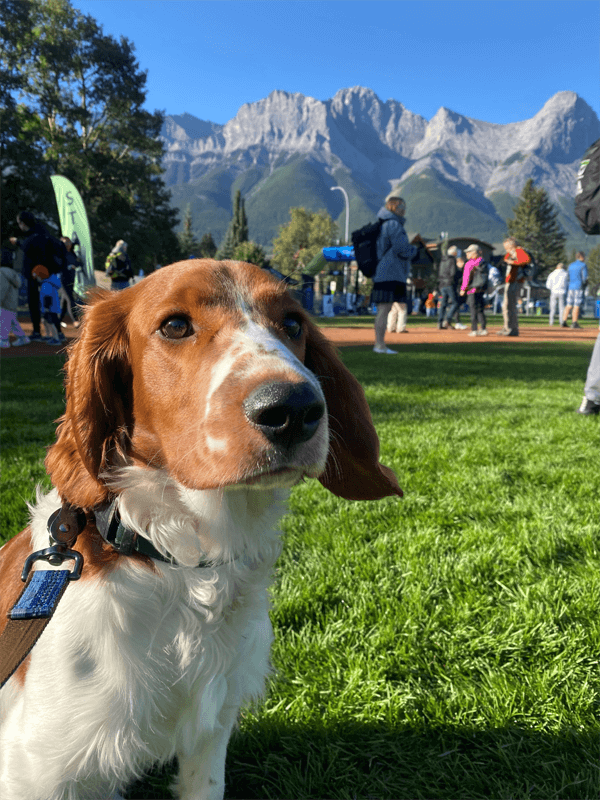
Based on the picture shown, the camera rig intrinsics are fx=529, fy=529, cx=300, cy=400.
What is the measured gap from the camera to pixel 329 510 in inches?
134

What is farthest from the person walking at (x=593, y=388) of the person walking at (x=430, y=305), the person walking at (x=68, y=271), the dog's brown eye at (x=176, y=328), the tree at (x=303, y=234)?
the tree at (x=303, y=234)

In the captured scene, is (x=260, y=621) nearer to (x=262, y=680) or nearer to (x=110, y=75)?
(x=262, y=680)

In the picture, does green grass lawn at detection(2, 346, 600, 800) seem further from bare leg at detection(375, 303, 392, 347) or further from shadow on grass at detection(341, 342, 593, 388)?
bare leg at detection(375, 303, 392, 347)

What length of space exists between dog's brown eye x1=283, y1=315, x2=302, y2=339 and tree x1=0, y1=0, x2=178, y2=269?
32.5m

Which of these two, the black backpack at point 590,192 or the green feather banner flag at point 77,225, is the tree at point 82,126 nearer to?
the green feather banner flag at point 77,225

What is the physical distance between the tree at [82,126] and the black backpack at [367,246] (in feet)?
85.0

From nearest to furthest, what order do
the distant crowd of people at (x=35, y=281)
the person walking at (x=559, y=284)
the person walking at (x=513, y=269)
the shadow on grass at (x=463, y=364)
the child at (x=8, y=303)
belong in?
1. the shadow on grass at (x=463, y=364)
2. the child at (x=8, y=303)
3. the distant crowd of people at (x=35, y=281)
4. the person walking at (x=513, y=269)
5. the person walking at (x=559, y=284)

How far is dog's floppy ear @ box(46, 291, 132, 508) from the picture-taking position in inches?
55.8

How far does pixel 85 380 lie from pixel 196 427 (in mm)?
398

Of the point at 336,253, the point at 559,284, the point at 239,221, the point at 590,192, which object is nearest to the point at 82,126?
the point at 336,253

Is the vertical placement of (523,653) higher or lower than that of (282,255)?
lower

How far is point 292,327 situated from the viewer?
1671 millimetres

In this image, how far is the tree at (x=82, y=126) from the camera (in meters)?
31.2

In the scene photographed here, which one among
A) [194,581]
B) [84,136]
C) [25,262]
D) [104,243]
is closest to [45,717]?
[194,581]
